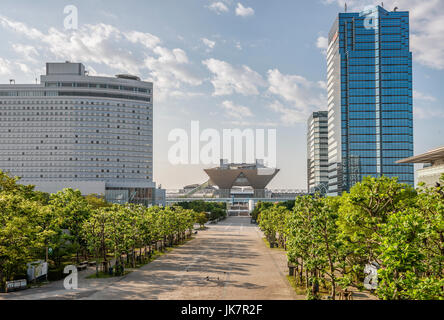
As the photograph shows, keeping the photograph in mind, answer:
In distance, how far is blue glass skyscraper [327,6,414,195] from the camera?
150250 millimetres

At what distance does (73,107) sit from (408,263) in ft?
628

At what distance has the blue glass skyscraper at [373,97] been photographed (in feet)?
493

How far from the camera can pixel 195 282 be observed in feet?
127

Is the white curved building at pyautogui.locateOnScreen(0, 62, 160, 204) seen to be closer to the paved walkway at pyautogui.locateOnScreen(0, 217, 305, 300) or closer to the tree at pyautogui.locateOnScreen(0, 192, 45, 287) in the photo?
the paved walkway at pyautogui.locateOnScreen(0, 217, 305, 300)

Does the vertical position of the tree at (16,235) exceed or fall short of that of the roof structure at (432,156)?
it falls short

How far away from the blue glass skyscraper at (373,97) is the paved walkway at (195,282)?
10419cm

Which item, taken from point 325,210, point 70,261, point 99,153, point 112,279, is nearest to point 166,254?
point 70,261

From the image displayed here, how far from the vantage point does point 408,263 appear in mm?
16875

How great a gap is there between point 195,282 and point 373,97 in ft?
446

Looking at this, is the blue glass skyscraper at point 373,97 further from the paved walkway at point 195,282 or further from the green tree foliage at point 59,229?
the green tree foliage at point 59,229

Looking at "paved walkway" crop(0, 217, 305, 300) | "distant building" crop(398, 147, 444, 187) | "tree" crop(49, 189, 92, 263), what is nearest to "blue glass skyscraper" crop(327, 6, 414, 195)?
"distant building" crop(398, 147, 444, 187)

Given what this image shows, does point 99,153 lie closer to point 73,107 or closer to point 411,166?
point 73,107

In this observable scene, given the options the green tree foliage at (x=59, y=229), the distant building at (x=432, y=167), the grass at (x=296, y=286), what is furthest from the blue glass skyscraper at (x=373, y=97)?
the grass at (x=296, y=286)

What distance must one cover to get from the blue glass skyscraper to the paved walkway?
342 feet
